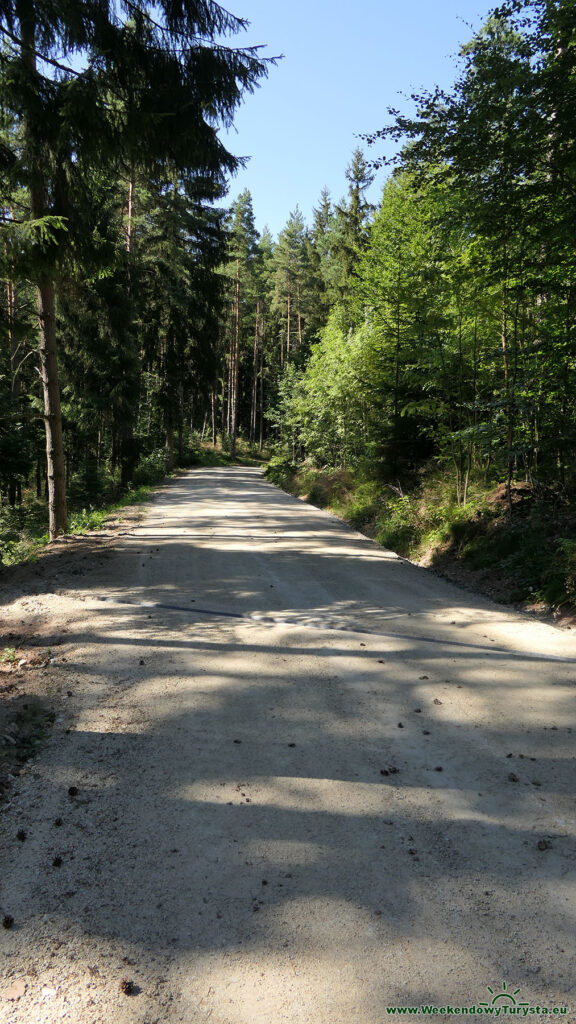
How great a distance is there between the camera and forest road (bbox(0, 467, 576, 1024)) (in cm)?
195

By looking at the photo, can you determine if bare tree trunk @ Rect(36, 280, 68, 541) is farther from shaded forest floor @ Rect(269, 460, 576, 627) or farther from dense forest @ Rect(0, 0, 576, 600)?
shaded forest floor @ Rect(269, 460, 576, 627)

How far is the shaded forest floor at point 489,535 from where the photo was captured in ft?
21.2

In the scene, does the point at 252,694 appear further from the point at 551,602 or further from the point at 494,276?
the point at 494,276

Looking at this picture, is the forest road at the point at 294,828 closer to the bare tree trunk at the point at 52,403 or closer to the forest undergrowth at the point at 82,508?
the bare tree trunk at the point at 52,403

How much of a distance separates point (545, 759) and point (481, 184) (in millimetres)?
6496

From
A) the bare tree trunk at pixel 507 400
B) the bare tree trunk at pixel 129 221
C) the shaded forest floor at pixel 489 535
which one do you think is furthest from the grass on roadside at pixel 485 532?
the bare tree trunk at pixel 129 221

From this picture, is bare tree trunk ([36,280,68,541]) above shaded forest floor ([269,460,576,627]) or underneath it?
above

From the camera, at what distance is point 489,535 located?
8.30 meters

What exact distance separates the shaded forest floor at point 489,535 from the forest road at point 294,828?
105 cm

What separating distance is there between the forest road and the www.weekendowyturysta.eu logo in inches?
0.5

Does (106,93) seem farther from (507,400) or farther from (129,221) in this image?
(129,221)

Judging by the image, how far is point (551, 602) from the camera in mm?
A: 6180

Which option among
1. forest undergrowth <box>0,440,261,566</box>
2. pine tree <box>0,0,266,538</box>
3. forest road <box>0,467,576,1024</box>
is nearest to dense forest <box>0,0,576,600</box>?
pine tree <box>0,0,266,538</box>

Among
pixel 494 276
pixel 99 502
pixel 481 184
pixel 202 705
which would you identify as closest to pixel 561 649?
pixel 202 705
